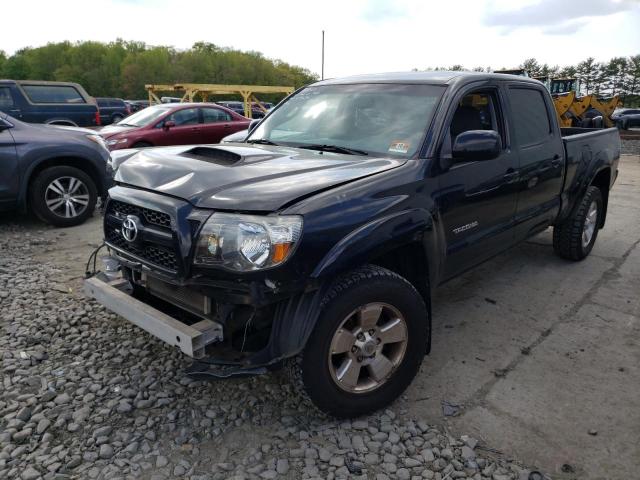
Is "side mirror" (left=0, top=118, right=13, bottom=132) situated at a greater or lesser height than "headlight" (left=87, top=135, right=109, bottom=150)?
greater

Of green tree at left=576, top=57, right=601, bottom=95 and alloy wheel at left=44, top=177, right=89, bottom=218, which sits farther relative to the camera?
green tree at left=576, top=57, right=601, bottom=95

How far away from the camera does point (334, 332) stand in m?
2.46

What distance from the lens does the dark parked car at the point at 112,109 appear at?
84.3 ft

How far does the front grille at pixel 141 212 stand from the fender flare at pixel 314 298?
0.71 m

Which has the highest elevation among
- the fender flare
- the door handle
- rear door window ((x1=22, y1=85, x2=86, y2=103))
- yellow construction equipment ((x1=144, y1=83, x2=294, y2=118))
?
Answer: yellow construction equipment ((x1=144, y1=83, x2=294, y2=118))

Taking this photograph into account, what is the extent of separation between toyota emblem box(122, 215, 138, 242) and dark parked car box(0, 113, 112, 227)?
141 inches

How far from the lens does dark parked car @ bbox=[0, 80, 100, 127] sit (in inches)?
496

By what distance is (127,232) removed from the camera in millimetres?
2672

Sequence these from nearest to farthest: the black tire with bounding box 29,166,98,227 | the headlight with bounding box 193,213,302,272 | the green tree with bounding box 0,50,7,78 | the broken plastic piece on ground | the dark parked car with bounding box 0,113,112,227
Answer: the headlight with bounding box 193,213,302,272
the broken plastic piece on ground
the dark parked car with bounding box 0,113,112,227
the black tire with bounding box 29,166,98,227
the green tree with bounding box 0,50,7,78

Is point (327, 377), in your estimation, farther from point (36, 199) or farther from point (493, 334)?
point (36, 199)

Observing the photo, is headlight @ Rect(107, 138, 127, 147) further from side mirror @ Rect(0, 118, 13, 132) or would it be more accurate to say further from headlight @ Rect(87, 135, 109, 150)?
side mirror @ Rect(0, 118, 13, 132)

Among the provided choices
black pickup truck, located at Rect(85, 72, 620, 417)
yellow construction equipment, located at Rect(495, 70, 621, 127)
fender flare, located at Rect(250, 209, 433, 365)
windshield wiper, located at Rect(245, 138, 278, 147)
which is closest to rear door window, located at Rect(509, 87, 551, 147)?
black pickup truck, located at Rect(85, 72, 620, 417)

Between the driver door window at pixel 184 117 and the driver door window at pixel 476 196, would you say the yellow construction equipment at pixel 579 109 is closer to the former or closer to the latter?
the driver door window at pixel 184 117

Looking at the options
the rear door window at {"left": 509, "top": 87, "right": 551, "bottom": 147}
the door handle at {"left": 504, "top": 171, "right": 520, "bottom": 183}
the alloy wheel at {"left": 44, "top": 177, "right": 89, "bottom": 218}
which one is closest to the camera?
the door handle at {"left": 504, "top": 171, "right": 520, "bottom": 183}
